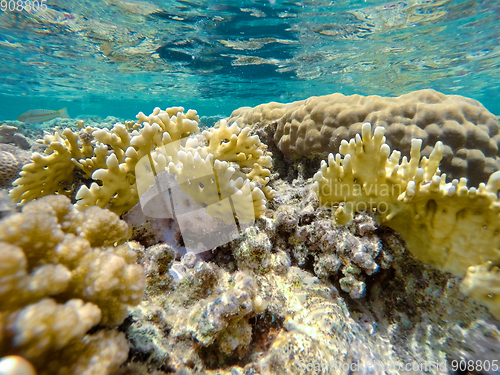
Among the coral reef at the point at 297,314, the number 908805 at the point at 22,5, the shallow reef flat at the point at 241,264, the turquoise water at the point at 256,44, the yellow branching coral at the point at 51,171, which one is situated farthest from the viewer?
the turquoise water at the point at 256,44

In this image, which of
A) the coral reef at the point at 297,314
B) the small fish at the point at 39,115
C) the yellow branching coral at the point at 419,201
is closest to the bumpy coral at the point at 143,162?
the coral reef at the point at 297,314

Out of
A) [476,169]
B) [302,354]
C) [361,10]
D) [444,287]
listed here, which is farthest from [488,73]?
[302,354]

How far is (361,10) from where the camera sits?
1101cm

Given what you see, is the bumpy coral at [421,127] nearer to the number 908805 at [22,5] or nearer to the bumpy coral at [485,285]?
the bumpy coral at [485,285]

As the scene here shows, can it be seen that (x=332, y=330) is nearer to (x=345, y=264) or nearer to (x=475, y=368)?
(x=345, y=264)

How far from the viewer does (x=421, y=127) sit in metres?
3.15

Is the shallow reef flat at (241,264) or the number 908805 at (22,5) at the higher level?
the number 908805 at (22,5)

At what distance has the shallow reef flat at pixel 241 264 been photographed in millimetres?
916

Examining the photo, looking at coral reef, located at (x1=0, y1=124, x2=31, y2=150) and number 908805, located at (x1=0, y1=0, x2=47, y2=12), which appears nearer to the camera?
coral reef, located at (x1=0, y1=124, x2=31, y2=150)

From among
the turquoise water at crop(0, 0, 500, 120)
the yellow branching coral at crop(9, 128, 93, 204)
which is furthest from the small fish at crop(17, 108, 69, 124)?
the turquoise water at crop(0, 0, 500, 120)

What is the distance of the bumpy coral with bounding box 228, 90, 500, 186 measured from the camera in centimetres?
305

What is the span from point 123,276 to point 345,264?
1.75 metres

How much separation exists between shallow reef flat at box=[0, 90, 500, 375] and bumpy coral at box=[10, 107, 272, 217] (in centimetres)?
1

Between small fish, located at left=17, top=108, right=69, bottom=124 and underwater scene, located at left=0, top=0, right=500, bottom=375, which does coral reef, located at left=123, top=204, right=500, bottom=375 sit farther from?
small fish, located at left=17, top=108, right=69, bottom=124
